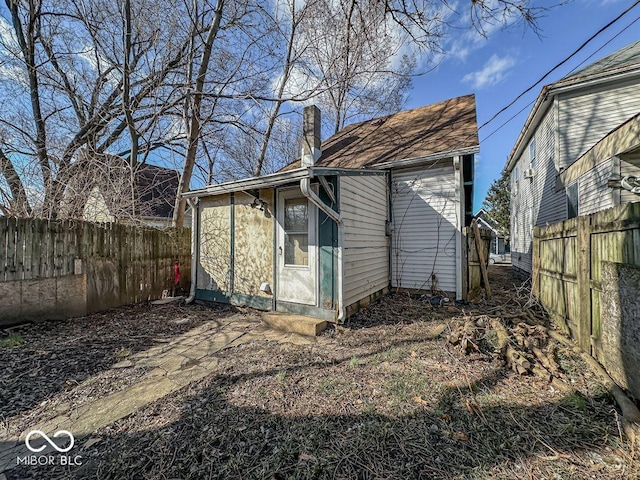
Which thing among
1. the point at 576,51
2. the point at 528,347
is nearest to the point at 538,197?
the point at 576,51

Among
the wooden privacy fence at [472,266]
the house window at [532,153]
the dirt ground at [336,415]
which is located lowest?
the dirt ground at [336,415]

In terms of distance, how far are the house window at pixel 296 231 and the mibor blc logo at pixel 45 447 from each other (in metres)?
3.69

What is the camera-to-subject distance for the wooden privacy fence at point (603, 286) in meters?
2.37

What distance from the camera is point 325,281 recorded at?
16.3 feet

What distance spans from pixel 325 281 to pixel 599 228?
364 centimetres

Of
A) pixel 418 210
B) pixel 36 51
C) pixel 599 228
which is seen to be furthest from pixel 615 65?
pixel 36 51

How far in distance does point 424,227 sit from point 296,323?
439 centimetres

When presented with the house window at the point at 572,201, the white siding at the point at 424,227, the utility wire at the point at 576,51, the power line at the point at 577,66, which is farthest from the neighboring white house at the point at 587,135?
the white siding at the point at 424,227

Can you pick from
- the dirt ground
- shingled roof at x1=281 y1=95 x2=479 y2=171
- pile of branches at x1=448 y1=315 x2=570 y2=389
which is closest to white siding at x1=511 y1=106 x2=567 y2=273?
shingled roof at x1=281 y1=95 x2=479 y2=171

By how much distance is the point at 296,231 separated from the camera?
17.7ft

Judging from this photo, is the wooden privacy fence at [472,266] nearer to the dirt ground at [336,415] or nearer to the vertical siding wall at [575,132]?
the vertical siding wall at [575,132]

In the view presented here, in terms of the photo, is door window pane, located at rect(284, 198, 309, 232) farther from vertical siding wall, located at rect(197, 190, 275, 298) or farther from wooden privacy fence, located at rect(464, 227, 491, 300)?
wooden privacy fence, located at rect(464, 227, 491, 300)

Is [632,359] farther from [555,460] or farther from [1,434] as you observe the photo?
[1,434]

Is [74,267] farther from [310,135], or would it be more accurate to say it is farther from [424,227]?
[424,227]
